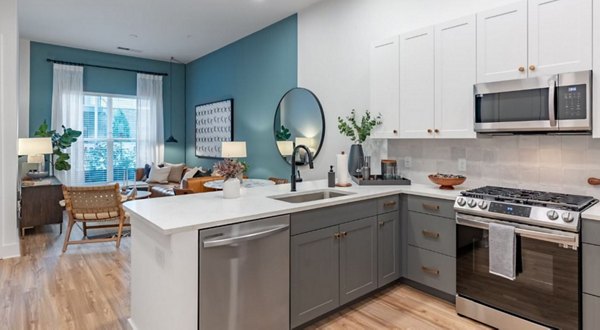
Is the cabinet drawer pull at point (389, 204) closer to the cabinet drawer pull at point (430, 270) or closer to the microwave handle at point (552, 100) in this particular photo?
the cabinet drawer pull at point (430, 270)

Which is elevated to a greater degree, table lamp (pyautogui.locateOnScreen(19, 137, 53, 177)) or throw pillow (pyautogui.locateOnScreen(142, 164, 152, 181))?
table lamp (pyautogui.locateOnScreen(19, 137, 53, 177))

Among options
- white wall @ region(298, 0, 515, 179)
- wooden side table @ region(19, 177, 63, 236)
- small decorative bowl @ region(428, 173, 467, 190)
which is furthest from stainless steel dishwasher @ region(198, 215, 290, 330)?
wooden side table @ region(19, 177, 63, 236)

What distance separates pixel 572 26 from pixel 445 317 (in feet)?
7.24

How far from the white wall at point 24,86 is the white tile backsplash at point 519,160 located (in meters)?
6.78

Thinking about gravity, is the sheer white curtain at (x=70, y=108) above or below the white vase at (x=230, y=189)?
above

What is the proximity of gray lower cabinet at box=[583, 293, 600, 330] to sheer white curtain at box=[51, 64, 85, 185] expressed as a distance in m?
7.77

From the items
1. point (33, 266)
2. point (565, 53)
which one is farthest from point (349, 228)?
point (33, 266)

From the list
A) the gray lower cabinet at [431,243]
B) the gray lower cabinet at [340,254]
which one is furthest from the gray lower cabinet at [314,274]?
the gray lower cabinet at [431,243]

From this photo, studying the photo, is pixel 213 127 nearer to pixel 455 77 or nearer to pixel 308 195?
pixel 308 195

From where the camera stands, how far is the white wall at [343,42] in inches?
141

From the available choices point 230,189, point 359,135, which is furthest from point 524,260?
point 230,189

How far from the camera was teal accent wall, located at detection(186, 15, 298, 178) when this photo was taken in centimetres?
525

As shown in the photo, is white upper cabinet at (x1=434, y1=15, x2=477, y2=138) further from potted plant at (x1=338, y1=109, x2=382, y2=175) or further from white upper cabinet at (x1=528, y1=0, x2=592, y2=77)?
potted plant at (x1=338, y1=109, x2=382, y2=175)

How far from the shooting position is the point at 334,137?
4473mm
